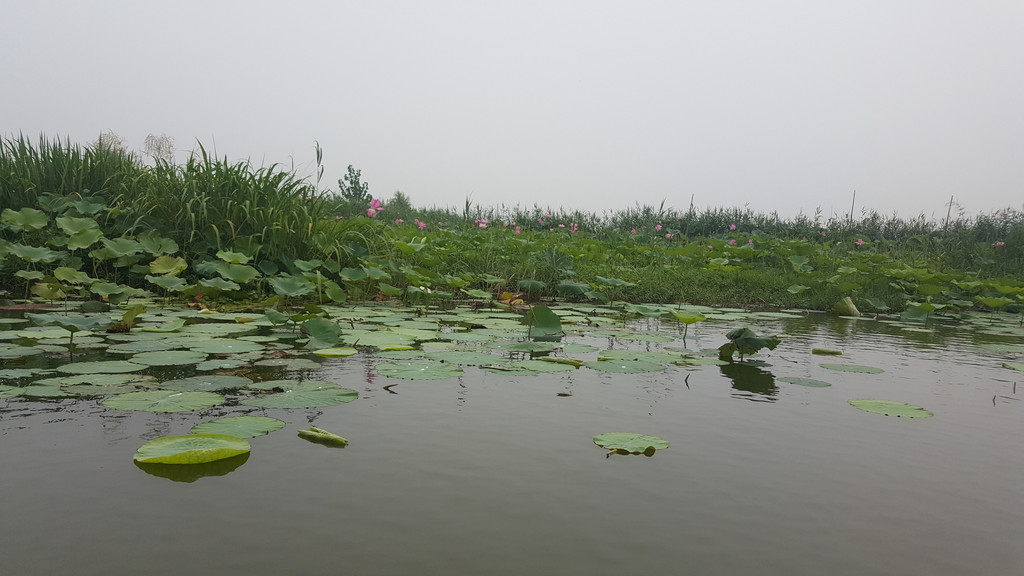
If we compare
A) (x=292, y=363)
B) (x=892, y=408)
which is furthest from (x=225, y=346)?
(x=892, y=408)

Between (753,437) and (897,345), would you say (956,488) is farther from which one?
(897,345)

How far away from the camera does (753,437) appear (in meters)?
1.68

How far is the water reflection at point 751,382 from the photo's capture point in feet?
7.14

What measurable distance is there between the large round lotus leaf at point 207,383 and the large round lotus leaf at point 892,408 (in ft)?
6.49

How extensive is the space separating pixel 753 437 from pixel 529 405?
63 centimetres

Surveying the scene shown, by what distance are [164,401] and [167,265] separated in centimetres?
306

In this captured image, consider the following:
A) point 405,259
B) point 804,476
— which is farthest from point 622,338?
point 405,259

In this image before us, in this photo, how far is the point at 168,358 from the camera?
2.37 meters

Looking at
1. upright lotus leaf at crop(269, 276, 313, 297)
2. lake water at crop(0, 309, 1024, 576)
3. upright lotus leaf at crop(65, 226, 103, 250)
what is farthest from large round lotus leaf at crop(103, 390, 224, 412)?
upright lotus leaf at crop(65, 226, 103, 250)

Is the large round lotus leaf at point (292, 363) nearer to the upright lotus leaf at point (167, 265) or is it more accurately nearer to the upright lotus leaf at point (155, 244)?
the upright lotus leaf at point (167, 265)

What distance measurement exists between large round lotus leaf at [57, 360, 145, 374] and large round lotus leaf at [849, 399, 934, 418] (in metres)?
2.42

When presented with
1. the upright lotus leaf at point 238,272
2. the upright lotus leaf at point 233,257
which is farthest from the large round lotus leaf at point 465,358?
the upright lotus leaf at point 233,257

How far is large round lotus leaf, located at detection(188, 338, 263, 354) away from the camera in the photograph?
2562mm

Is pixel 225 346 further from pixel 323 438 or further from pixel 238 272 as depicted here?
pixel 238 272
